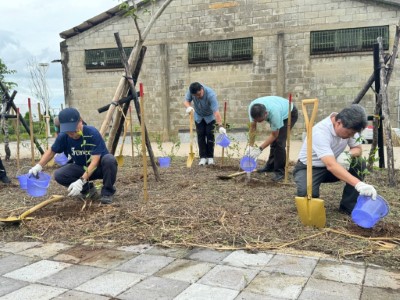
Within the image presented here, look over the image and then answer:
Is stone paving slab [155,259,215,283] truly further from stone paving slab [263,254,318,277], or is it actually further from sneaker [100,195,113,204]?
sneaker [100,195,113,204]

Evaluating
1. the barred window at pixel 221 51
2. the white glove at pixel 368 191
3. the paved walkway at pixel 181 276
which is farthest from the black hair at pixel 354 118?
the barred window at pixel 221 51

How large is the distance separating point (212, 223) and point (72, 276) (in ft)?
4.37

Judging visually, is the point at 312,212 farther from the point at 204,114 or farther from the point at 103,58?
the point at 103,58

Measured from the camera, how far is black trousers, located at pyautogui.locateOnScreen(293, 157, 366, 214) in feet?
11.7

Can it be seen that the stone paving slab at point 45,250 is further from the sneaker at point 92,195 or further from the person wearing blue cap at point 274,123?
the person wearing blue cap at point 274,123

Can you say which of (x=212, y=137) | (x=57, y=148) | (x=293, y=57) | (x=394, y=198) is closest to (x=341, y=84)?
(x=293, y=57)

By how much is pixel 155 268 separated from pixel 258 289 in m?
0.72

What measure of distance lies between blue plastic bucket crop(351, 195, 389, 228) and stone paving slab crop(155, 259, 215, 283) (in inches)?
50.2

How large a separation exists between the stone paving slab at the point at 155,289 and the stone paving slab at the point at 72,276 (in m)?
0.34

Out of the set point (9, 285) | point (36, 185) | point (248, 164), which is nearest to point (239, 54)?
point (248, 164)

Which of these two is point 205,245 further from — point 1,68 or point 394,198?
point 1,68

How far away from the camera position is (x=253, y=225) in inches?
131

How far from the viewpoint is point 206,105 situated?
21.1 ft

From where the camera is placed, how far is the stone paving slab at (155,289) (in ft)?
7.11
